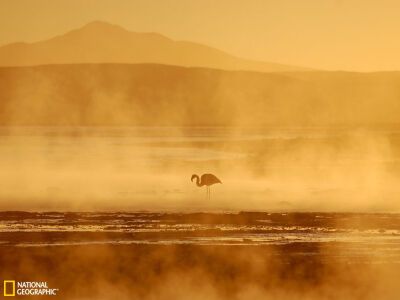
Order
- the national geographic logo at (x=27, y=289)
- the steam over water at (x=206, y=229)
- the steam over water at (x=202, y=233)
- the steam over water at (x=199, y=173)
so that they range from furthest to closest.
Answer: the steam over water at (x=199, y=173) → the steam over water at (x=206, y=229) → the steam over water at (x=202, y=233) → the national geographic logo at (x=27, y=289)

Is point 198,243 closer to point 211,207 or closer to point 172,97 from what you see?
point 211,207

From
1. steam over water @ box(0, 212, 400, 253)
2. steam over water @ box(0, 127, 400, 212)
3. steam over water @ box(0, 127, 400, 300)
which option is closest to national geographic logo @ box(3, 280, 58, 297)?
steam over water @ box(0, 127, 400, 300)

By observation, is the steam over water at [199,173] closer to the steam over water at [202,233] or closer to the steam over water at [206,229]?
the steam over water at [202,233]

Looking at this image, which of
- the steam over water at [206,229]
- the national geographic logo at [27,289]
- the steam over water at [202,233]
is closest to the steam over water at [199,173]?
the steam over water at [202,233]

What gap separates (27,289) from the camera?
999cm

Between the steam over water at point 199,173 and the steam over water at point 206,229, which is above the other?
the steam over water at point 199,173

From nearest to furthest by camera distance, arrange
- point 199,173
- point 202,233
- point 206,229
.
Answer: point 202,233 → point 206,229 → point 199,173

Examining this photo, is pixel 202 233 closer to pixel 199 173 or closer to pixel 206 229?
pixel 206 229

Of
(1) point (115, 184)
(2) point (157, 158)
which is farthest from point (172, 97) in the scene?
(1) point (115, 184)

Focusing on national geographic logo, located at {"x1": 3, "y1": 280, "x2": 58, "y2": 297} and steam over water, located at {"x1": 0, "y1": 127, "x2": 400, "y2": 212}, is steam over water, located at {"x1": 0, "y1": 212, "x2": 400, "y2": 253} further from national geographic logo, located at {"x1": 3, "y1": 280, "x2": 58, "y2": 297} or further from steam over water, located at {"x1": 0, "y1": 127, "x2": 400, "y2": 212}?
national geographic logo, located at {"x1": 3, "y1": 280, "x2": 58, "y2": 297}

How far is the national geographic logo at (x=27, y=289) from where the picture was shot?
32.3ft

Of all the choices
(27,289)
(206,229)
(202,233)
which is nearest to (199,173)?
(206,229)

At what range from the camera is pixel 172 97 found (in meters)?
167

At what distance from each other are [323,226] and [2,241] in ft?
19.2
